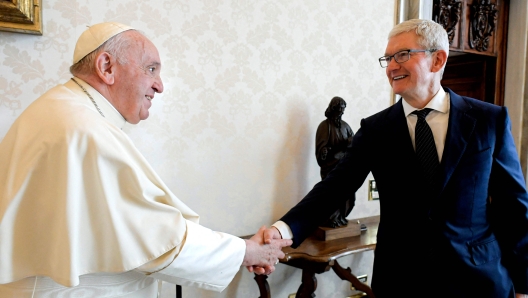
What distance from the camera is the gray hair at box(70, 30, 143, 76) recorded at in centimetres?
143

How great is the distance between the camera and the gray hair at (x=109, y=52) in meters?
1.43

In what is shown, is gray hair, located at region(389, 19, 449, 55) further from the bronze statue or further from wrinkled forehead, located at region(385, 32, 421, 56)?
the bronze statue

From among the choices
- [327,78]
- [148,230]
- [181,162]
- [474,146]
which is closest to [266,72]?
[327,78]

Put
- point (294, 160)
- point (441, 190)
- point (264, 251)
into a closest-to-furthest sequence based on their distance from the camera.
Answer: point (441, 190)
point (264, 251)
point (294, 160)

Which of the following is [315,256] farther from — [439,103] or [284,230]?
[439,103]

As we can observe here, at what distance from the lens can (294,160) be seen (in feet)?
8.94

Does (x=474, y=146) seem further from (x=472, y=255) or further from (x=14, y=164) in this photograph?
(x=14, y=164)

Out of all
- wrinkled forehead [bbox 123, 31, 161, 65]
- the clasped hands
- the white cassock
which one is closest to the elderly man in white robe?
the white cassock

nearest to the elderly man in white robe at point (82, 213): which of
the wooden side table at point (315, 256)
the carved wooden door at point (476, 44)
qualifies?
the wooden side table at point (315, 256)

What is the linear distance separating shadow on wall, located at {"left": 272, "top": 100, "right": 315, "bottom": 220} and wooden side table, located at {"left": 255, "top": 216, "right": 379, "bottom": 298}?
0.31m

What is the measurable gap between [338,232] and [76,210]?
1.71 m

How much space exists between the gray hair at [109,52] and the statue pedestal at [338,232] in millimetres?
1560

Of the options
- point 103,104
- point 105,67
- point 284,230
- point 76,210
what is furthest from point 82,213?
point 284,230

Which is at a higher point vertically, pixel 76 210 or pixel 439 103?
pixel 439 103
